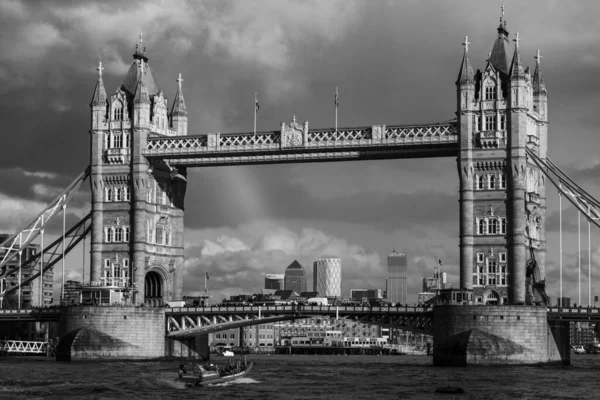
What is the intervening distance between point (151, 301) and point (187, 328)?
10824 mm

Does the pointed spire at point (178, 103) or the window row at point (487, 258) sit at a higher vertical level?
the pointed spire at point (178, 103)

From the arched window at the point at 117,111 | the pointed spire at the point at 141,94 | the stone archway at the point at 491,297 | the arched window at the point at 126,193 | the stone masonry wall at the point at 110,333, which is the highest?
the pointed spire at the point at 141,94

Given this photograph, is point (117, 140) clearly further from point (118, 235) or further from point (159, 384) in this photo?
point (159, 384)

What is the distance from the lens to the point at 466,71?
165 metres

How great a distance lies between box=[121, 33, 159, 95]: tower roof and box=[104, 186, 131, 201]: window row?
13.3 meters

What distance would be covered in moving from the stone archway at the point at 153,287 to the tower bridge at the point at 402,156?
0.18 metres

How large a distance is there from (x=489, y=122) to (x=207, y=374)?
53.4 m

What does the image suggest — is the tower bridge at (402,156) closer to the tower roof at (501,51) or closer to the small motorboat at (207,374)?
the tower roof at (501,51)

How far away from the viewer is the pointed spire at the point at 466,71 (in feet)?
541

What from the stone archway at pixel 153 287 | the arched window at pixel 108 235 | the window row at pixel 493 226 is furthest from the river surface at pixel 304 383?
the stone archway at pixel 153 287

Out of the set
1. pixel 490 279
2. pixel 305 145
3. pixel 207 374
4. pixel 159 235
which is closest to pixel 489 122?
pixel 490 279

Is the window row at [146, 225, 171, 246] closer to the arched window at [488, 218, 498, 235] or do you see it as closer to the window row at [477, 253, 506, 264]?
the window row at [477, 253, 506, 264]

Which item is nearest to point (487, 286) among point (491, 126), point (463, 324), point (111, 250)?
point (463, 324)

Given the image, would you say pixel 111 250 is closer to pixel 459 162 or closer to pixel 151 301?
pixel 151 301
